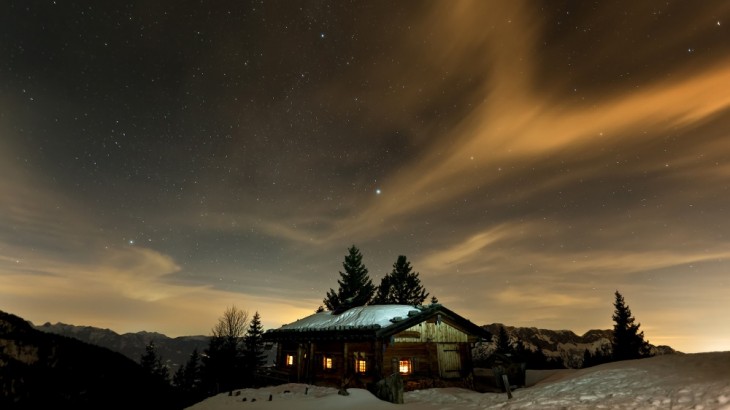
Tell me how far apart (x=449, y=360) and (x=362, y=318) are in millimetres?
5910

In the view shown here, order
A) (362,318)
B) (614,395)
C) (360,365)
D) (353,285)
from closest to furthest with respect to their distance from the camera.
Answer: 1. (614,395)
2. (360,365)
3. (362,318)
4. (353,285)

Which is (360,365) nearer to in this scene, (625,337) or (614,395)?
(614,395)

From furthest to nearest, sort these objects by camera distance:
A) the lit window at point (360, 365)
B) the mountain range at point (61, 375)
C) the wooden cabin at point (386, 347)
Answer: the lit window at point (360, 365), the wooden cabin at point (386, 347), the mountain range at point (61, 375)

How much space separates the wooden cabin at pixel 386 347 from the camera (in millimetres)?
20125

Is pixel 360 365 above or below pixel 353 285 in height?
below

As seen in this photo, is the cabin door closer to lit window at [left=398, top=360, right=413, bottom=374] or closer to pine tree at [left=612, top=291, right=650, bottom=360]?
lit window at [left=398, top=360, right=413, bottom=374]

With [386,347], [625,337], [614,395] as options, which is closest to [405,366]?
[386,347]

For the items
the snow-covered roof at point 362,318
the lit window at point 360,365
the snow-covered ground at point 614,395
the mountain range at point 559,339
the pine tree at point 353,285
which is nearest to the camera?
the snow-covered ground at point 614,395

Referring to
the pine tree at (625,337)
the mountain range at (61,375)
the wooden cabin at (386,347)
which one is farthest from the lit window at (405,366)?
the pine tree at (625,337)

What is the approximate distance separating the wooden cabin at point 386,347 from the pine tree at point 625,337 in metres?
35.8

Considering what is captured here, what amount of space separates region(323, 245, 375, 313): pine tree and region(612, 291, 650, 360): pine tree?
3260cm

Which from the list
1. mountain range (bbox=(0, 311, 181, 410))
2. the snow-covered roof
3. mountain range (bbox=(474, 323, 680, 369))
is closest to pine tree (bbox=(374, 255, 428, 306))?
the snow-covered roof

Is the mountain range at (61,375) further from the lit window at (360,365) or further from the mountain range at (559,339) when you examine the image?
the mountain range at (559,339)

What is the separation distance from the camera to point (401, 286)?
4844 cm
